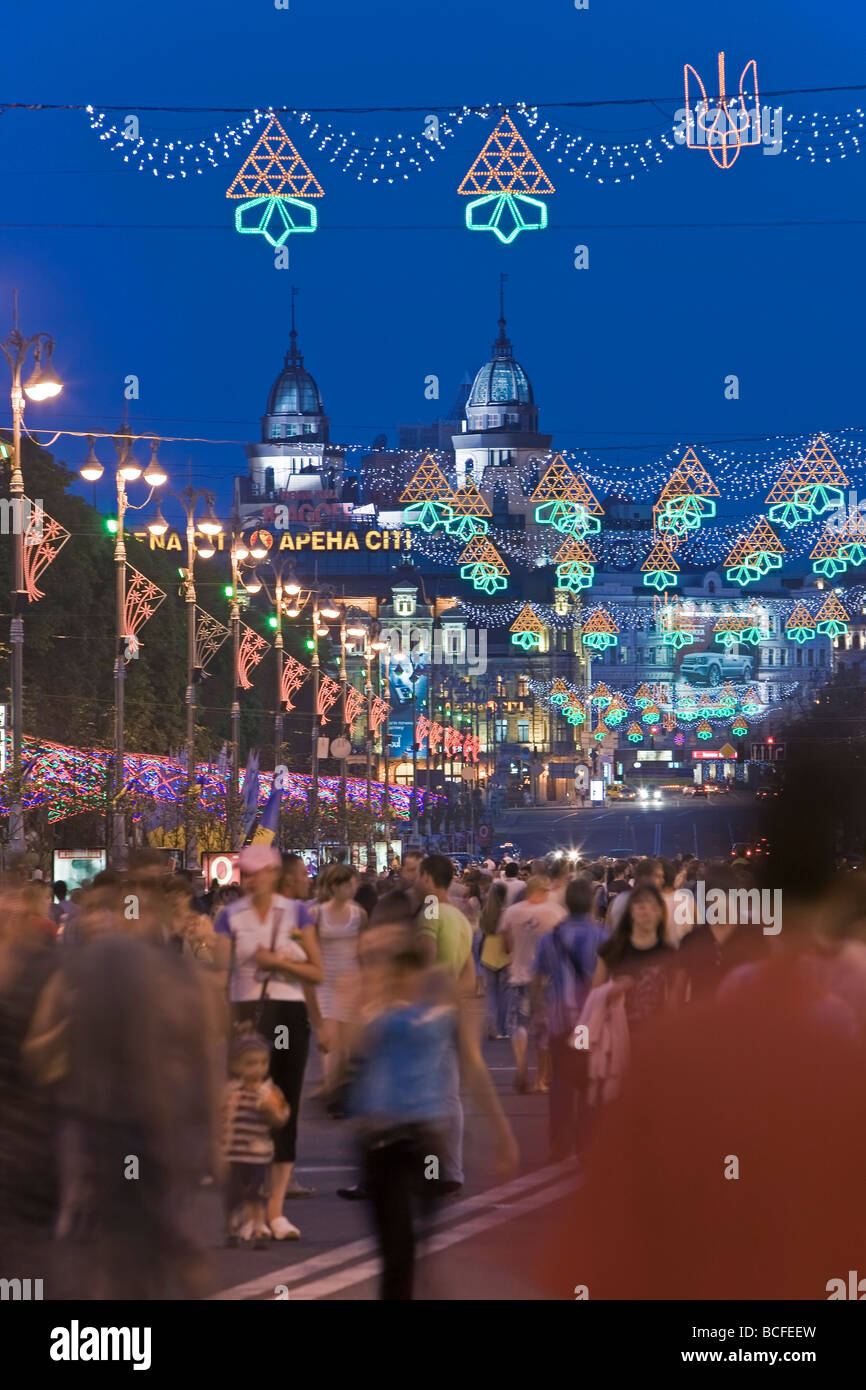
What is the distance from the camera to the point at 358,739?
111625mm

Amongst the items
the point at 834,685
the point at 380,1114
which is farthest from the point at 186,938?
the point at 834,685

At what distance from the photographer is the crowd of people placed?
684cm

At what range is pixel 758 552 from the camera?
1809 inches

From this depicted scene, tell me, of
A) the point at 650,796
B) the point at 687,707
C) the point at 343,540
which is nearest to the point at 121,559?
the point at 650,796

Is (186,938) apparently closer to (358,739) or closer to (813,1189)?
(813,1189)

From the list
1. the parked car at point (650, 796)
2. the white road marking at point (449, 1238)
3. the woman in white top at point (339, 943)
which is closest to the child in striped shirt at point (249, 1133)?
the white road marking at point (449, 1238)

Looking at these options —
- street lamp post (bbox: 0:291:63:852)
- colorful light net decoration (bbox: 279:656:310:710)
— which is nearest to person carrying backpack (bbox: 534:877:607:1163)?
street lamp post (bbox: 0:291:63:852)

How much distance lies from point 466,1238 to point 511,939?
7986mm

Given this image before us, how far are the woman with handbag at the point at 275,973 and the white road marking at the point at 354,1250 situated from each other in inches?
26.3

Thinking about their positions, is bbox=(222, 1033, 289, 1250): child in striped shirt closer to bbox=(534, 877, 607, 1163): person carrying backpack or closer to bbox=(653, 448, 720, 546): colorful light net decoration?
bbox=(534, 877, 607, 1163): person carrying backpack

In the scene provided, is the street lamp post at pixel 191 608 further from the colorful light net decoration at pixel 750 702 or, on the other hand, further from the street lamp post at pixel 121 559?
the colorful light net decoration at pixel 750 702

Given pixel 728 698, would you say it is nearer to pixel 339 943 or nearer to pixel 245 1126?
pixel 339 943

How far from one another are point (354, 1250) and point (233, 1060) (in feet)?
3.74

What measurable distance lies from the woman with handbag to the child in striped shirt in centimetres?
17
